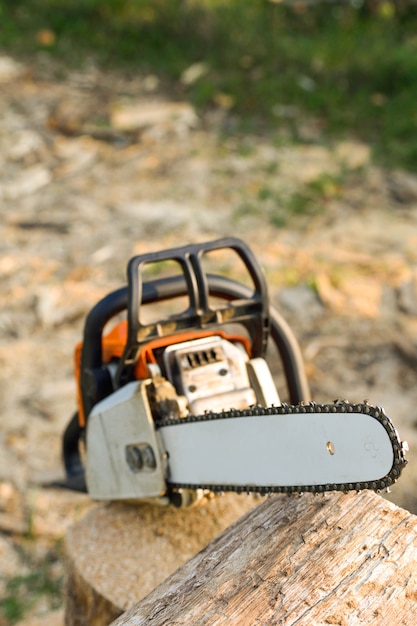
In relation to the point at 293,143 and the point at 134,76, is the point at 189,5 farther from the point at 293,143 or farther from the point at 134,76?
the point at 293,143

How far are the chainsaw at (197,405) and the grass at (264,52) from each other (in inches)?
154

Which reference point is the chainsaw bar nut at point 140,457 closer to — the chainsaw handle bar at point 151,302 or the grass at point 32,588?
the chainsaw handle bar at point 151,302

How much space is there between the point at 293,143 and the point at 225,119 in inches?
28.2

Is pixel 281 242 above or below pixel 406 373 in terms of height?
above

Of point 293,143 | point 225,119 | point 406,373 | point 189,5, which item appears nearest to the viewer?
point 406,373

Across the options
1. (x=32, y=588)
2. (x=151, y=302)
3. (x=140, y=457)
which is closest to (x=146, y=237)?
(x=32, y=588)

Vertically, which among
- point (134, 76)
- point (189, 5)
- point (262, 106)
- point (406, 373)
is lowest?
point (406, 373)

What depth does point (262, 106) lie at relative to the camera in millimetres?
6223

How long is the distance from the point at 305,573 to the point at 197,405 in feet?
1.46

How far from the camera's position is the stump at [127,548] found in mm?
1756

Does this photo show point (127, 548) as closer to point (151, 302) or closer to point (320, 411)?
point (151, 302)

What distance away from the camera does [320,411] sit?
128cm

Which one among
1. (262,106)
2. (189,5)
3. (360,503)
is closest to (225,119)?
(262,106)

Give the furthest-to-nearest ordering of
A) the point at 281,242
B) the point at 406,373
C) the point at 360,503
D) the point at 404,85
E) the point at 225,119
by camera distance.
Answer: the point at 404,85
the point at 225,119
the point at 281,242
the point at 406,373
the point at 360,503
